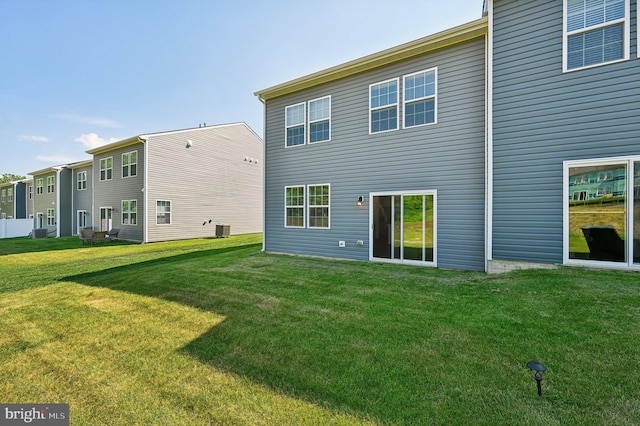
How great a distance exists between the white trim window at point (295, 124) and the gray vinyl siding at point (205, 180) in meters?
7.53

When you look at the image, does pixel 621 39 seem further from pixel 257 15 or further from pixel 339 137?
pixel 257 15

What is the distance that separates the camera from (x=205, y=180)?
1783 cm

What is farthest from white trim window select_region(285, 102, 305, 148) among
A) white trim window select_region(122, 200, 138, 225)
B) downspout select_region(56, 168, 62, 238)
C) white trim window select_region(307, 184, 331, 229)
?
downspout select_region(56, 168, 62, 238)

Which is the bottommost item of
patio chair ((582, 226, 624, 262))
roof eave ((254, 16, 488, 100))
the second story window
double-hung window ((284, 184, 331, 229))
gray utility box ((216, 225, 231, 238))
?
gray utility box ((216, 225, 231, 238))

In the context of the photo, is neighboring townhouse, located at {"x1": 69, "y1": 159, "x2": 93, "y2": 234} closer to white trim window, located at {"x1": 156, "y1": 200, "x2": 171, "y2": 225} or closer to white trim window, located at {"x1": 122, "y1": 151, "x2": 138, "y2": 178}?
white trim window, located at {"x1": 122, "y1": 151, "x2": 138, "y2": 178}

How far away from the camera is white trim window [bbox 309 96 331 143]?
9.37m

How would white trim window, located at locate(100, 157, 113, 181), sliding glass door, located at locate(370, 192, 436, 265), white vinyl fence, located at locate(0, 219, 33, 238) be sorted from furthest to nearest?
white vinyl fence, located at locate(0, 219, 33, 238), white trim window, located at locate(100, 157, 113, 181), sliding glass door, located at locate(370, 192, 436, 265)

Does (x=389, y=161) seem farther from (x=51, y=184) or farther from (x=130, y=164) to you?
(x=51, y=184)

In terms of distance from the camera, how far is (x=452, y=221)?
722cm

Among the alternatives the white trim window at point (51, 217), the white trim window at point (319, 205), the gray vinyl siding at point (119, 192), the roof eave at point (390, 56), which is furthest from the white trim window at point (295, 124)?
the white trim window at point (51, 217)

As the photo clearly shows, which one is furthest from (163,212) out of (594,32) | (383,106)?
(594,32)

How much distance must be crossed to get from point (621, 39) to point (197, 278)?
9807 millimetres

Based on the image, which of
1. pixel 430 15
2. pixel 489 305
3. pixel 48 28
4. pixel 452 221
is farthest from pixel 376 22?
pixel 48 28

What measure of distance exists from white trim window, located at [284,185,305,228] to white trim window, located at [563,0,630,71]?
24.3 ft
